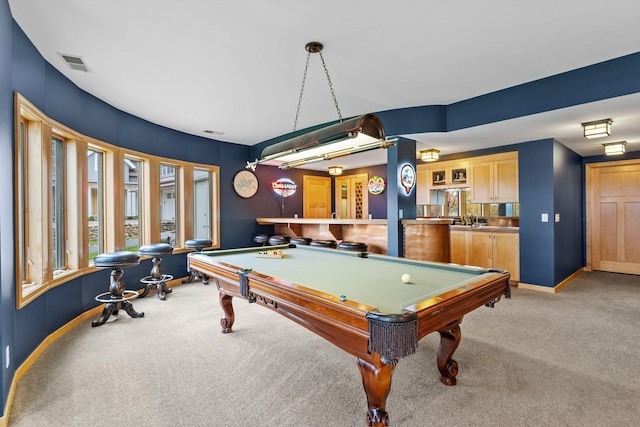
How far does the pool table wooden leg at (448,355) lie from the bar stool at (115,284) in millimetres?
3256

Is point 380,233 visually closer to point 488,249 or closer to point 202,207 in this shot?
point 488,249

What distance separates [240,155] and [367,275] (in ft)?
16.1

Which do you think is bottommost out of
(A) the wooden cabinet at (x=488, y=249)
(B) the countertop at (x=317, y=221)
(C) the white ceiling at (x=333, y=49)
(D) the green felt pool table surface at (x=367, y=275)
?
(A) the wooden cabinet at (x=488, y=249)

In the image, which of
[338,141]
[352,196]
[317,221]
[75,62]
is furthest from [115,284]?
[352,196]

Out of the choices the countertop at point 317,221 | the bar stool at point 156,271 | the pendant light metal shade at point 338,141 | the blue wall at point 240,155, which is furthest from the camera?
the countertop at point 317,221

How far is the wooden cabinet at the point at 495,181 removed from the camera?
5254mm

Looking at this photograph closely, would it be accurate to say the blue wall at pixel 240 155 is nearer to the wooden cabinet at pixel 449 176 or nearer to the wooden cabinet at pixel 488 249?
the wooden cabinet at pixel 488 249

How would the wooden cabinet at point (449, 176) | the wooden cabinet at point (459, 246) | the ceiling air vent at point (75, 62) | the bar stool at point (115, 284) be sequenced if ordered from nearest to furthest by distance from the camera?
the ceiling air vent at point (75, 62)
the bar stool at point (115, 284)
the wooden cabinet at point (459, 246)
the wooden cabinet at point (449, 176)

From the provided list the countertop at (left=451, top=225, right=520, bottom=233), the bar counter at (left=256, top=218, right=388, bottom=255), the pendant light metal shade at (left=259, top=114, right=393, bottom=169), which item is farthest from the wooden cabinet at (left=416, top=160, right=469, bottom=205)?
the pendant light metal shade at (left=259, top=114, right=393, bottom=169)

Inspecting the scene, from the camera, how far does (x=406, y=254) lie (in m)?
4.56

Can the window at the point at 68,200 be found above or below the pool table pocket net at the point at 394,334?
above

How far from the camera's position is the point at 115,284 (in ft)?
11.8

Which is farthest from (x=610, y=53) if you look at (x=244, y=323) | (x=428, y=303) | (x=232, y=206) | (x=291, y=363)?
(x=232, y=206)

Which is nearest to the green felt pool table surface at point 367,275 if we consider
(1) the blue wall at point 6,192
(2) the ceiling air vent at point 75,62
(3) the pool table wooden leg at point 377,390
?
(3) the pool table wooden leg at point 377,390
